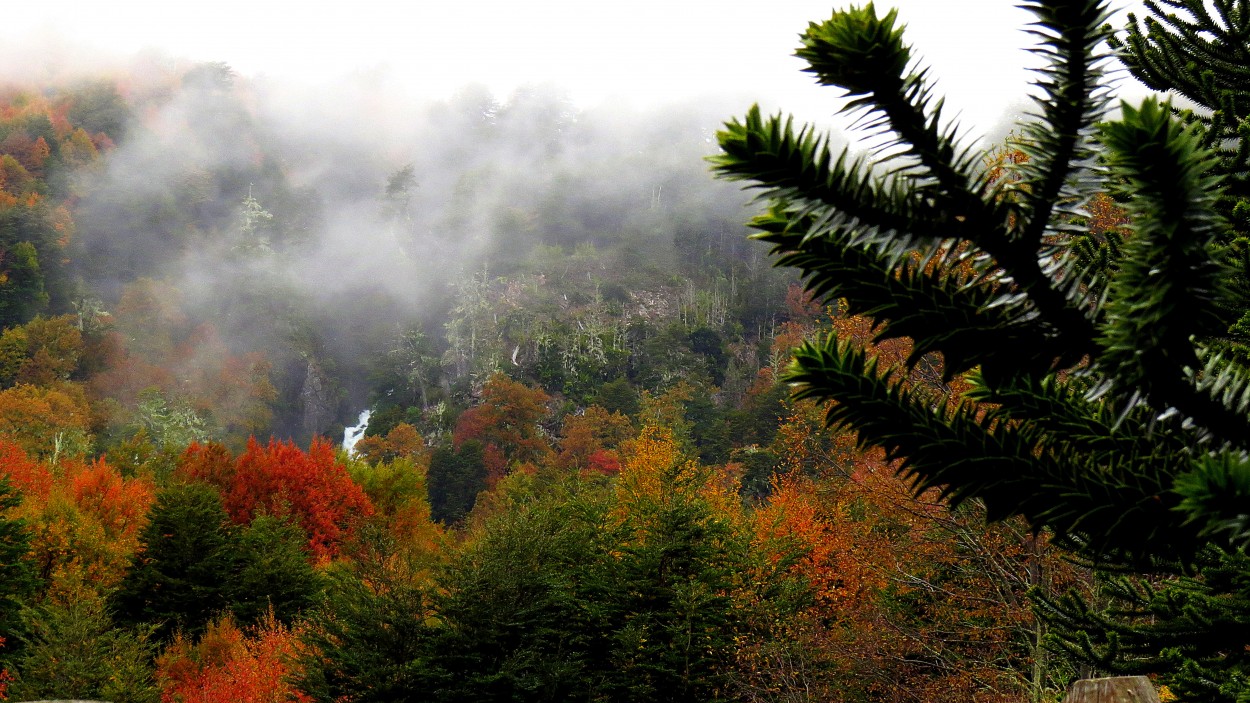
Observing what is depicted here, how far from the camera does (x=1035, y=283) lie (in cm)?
114

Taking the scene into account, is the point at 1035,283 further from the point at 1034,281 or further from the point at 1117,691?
the point at 1117,691

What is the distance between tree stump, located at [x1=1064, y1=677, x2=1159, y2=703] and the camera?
77.0 inches

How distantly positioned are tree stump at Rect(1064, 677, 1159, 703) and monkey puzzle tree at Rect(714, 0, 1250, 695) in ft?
2.96

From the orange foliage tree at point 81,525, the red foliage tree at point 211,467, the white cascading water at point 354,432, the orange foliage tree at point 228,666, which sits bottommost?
the white cascading water at point 354,432

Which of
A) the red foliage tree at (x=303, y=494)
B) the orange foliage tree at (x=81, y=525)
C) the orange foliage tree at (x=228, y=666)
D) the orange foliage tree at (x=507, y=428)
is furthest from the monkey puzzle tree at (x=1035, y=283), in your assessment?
the orange foliage tree at (x=507, y=428)

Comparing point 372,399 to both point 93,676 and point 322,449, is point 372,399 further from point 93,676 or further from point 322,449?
point 93,676

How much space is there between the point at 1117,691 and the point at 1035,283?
1373mm

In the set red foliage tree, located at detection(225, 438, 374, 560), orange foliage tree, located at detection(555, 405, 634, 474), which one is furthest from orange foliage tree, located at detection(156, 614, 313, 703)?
orange foliage tree, located at detection(555, 405, 634, 474)

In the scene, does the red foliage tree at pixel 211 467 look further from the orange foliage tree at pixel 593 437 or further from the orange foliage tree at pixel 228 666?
the orange foliage tree at pixel 593 437

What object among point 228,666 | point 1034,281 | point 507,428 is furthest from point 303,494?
point 1034,281

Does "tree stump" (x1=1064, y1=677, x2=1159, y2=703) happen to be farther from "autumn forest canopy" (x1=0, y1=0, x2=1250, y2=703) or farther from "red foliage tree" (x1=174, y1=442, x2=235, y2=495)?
"red foliage tree" (x1=174, y1=442, x2=235, y2=495)

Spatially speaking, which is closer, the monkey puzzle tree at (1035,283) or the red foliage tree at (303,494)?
the monkey puzzle tree at (1035,283)

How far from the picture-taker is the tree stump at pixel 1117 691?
6.42 ft

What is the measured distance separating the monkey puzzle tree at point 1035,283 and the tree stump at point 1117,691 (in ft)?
2.96
